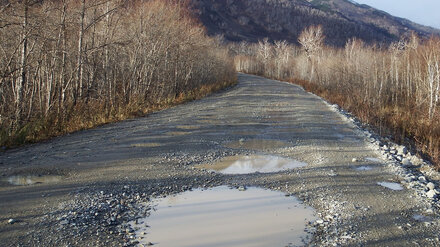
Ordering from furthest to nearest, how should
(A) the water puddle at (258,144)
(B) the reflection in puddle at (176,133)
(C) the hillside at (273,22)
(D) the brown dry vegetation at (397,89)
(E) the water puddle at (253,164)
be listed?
(C) the hillside at (273,22), (D) the brown dry vegetation at (397,89), (B) the reflection in puddle at (176,133), (A) the water puddle at (258,144), (E) the water puddle at (253,164)

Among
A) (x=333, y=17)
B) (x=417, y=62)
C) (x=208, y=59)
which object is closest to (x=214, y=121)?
(x=417, y=62)

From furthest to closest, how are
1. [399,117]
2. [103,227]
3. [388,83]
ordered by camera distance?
[388,83] → [399,117] → [103,227]

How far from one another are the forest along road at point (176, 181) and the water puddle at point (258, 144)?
24mm

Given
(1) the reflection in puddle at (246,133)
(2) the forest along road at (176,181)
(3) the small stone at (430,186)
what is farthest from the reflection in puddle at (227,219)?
(1) the reflection in puddle at (246,133)

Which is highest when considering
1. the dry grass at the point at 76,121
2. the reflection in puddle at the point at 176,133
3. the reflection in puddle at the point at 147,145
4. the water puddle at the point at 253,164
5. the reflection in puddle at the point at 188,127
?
the dry grass at the point at 76,121

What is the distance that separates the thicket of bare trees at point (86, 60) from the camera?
8.95 m

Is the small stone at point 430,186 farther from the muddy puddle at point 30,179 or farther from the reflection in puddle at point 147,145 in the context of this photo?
the muddy puddle at point 30,179

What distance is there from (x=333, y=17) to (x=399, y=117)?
148 metres

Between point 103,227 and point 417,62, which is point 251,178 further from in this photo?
point 417,62

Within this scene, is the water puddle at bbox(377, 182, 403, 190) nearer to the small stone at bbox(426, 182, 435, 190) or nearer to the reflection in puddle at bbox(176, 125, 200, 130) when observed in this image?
the small stone at bbox(426, 182, 435, 190)

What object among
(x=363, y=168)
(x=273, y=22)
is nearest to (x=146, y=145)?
(x=363, y=168)

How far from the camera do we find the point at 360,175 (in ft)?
22.2

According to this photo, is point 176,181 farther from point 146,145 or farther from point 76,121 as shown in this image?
point 76,121

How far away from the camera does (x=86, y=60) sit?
12.1 metres
